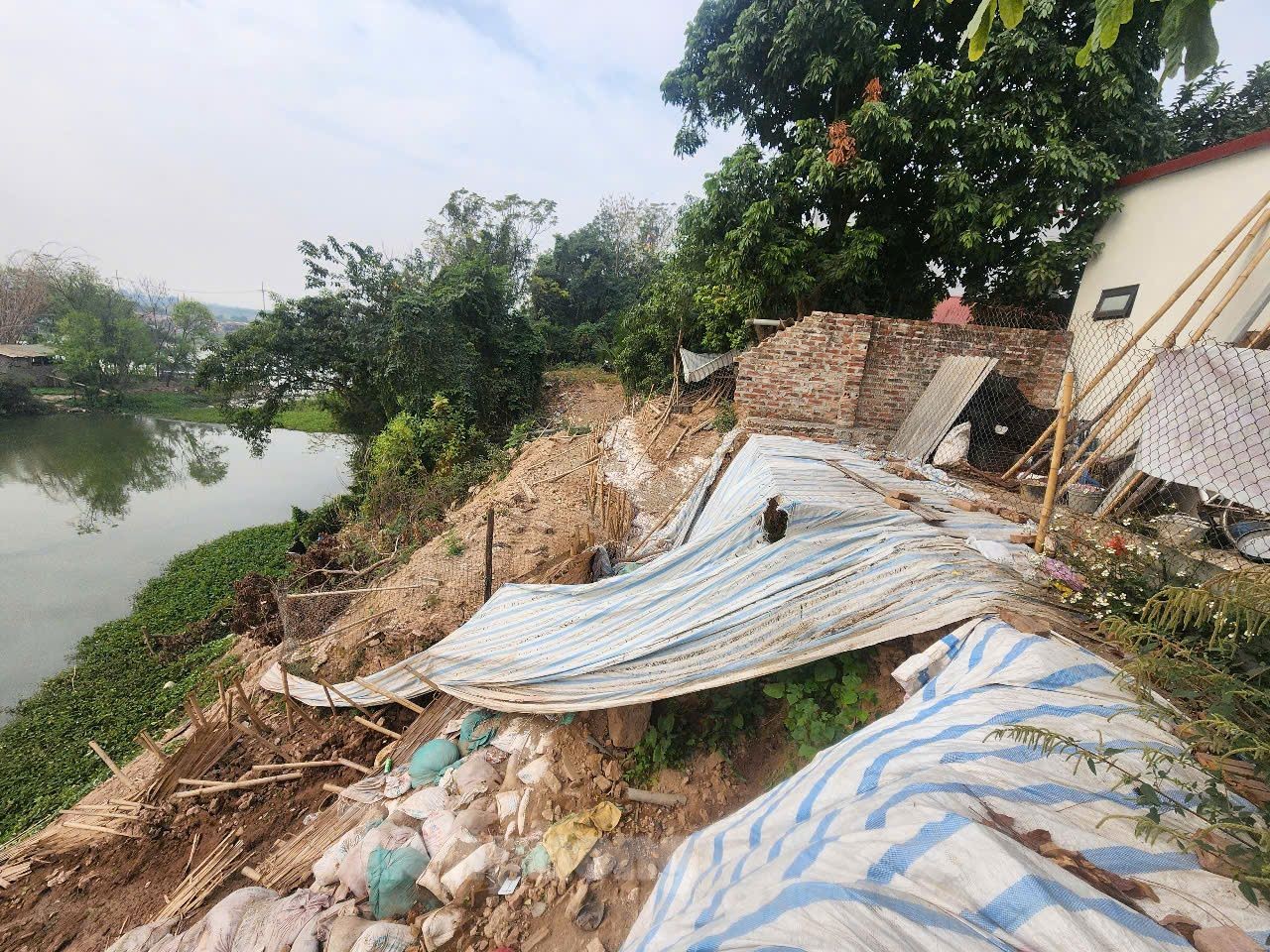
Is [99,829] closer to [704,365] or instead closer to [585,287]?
[704,365]

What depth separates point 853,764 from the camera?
1.58 m

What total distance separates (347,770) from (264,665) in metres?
3.01

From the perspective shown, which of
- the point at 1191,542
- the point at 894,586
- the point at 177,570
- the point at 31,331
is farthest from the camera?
the point at 31,331

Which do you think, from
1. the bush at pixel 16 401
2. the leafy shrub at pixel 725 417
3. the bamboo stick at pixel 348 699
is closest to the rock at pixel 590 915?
the bamboo stick at pixel 348 699

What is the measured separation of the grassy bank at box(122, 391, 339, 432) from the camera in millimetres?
22797

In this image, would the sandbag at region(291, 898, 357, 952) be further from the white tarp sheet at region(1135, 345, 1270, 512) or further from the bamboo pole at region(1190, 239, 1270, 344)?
the bamboo pole at region(1190, 239, 1270, 344)

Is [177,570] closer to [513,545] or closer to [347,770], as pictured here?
[513,545]

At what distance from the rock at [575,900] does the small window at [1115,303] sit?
711 cm

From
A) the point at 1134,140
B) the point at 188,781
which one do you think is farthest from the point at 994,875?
the point at 1134,140

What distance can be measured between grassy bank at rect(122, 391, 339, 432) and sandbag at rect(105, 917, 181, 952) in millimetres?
21935

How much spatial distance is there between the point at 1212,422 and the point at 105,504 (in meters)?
21.5

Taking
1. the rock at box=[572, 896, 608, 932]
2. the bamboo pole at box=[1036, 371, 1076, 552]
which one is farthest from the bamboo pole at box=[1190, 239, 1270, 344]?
the rock at box=[572, 896, 608, 932]

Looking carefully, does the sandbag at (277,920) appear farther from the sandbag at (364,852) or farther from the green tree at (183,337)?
the green tree at (183,337)

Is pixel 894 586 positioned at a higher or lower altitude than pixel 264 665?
higher
